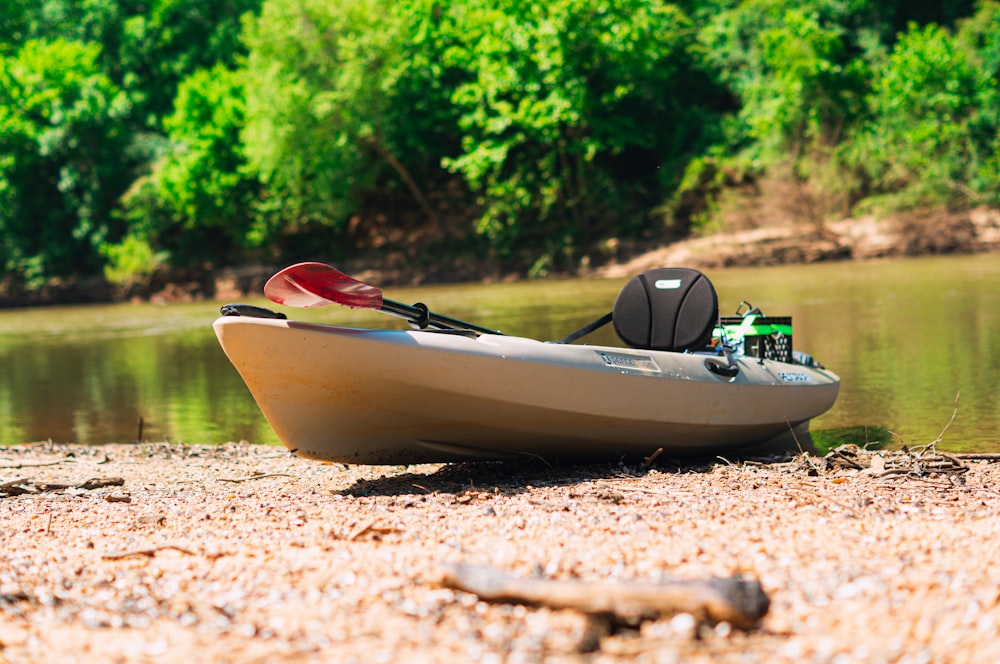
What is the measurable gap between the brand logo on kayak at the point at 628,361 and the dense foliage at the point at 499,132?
71.4ft

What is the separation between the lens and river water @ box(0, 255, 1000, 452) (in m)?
8.37

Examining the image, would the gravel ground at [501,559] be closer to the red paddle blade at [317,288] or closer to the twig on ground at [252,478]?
the twig on ground at [252,478]

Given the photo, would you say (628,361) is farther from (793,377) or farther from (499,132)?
(499,132)

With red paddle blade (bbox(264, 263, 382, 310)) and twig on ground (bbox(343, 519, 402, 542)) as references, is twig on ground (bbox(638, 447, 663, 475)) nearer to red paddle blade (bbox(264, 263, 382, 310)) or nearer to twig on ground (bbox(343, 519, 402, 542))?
red paddle blade (bbox(264, 263, 382, 310))

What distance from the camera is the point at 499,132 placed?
29438mm

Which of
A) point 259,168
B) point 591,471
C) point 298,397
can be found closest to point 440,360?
point 298,397

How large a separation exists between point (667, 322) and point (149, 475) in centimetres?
351

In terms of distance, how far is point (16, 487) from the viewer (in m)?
5.99

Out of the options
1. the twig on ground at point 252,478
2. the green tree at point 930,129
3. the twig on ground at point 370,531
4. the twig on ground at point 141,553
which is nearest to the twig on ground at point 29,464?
the twig on ground at point 252,478

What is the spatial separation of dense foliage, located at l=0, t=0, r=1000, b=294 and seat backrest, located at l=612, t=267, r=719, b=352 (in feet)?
68.5

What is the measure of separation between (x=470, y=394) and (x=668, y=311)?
1.84 metres

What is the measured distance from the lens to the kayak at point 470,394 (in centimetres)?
522

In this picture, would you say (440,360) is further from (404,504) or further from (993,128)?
(993,128)

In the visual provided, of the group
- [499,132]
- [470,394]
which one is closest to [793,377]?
[470,394]
